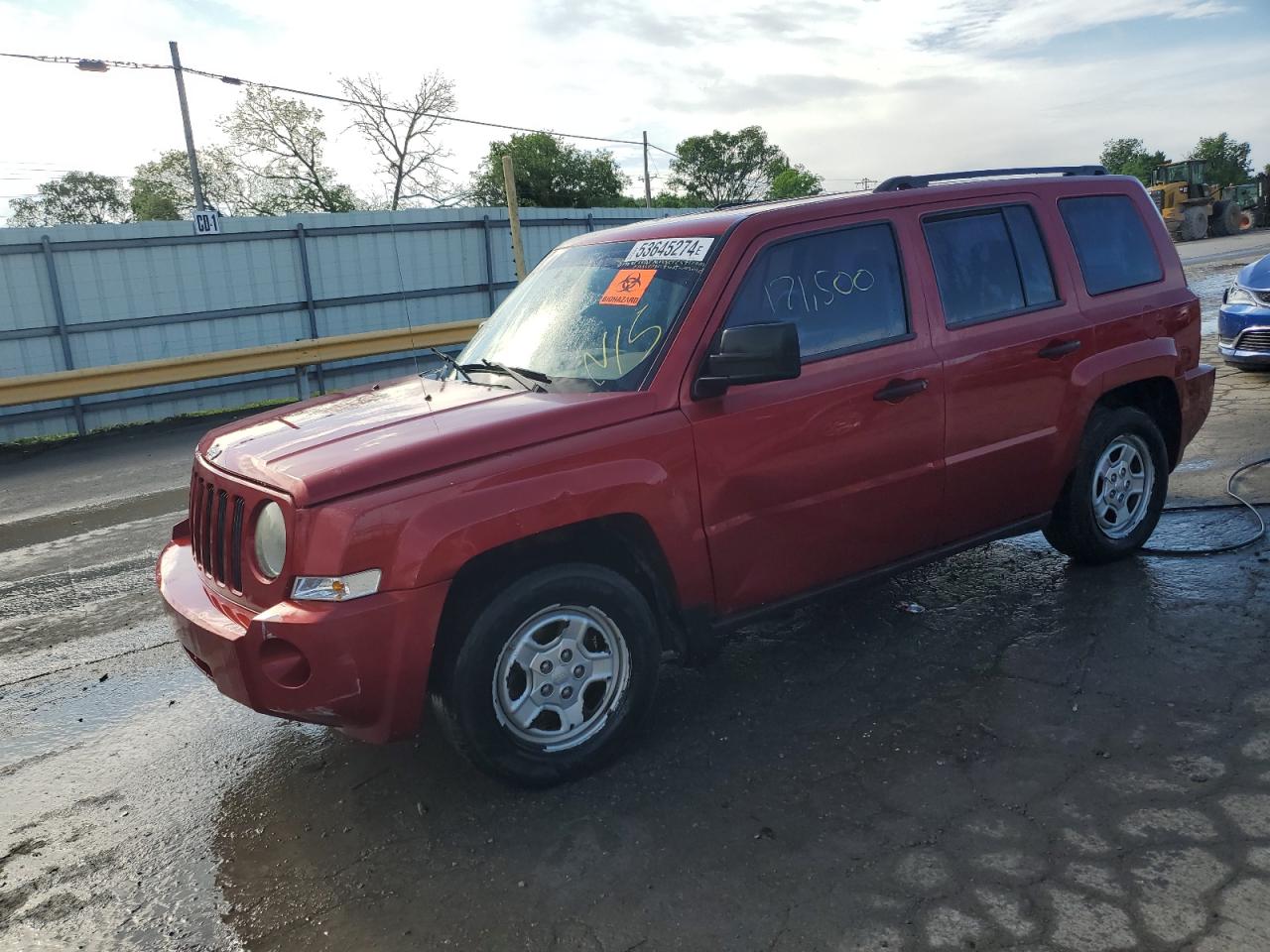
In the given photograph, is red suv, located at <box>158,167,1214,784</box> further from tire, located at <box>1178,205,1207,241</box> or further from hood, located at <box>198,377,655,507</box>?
tire, located at <box>1178,205,1207,241</box>

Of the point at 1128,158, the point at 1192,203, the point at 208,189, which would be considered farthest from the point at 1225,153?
the point at 208,189

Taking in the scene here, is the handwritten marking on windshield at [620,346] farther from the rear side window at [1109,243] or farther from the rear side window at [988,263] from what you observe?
the rear side window at [1109,243]

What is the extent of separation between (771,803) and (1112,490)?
2.78m

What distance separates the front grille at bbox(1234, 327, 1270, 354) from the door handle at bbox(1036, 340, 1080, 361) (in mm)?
5900

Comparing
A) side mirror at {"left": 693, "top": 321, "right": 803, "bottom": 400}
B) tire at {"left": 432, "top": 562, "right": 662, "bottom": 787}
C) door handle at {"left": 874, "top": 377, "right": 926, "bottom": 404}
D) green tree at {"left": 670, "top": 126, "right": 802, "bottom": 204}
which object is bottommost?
tire at {"left": 432, "top": 562, "right": 662, "bottom": 787}

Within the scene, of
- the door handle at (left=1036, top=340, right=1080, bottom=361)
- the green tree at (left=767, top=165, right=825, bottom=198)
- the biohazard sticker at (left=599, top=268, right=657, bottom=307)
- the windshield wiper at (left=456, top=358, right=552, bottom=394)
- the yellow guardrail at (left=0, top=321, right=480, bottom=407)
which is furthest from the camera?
the green tree at (left=767, top=165, right=825, bottom=198)

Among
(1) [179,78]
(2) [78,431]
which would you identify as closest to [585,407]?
(2) [78,431]

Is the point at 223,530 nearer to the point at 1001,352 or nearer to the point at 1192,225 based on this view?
the point at 1001,352

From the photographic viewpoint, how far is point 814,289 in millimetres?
3830

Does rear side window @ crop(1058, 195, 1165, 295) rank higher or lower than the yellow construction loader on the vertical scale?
lower

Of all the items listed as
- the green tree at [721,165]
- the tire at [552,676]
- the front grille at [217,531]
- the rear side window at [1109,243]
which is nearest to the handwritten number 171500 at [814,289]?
the tire at [552,676]

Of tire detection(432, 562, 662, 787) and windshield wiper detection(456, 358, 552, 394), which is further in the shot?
windshield wiper detection(456, 358, 552, 394)

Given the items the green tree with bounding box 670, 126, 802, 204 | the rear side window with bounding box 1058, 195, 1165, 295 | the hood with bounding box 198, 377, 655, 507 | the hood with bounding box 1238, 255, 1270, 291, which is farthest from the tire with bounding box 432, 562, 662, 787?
the green tree with bounding box 670, 126, 802, 204

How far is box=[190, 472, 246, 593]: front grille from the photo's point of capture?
10.6ft
